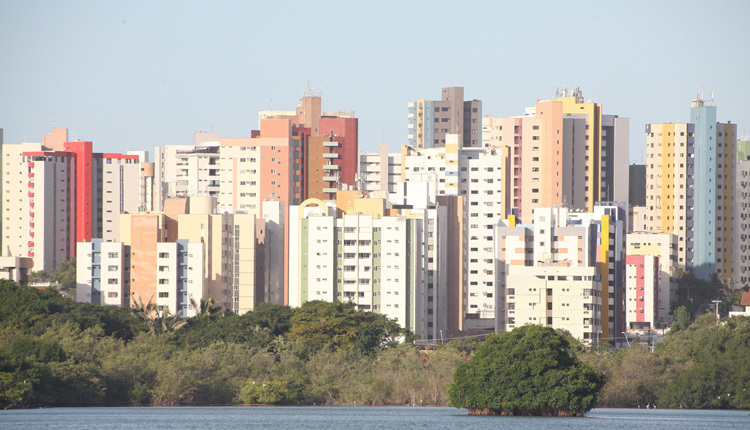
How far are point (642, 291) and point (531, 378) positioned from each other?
73.8m

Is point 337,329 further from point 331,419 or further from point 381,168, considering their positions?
point 381,168

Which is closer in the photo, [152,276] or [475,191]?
[152,276]

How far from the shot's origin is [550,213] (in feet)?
358

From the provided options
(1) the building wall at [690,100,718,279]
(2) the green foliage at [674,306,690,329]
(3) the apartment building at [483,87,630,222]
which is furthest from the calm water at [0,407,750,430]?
(1) the building wall at [690,100,718,279]

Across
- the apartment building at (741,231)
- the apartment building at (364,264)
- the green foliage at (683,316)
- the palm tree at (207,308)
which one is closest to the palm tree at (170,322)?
the palm tree at (207,308)

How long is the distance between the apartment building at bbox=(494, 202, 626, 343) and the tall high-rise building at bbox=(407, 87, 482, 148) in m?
62.5

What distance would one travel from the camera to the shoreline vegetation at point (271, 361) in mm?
72812

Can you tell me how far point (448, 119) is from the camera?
17762 cm

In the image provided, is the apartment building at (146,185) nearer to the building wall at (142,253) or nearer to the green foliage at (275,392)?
the building wall at (142,253)

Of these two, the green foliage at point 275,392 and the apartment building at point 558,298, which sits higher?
the apartment building at point 558,298

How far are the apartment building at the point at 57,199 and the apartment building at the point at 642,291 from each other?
65360 mm

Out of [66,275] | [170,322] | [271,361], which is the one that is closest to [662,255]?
[66,275]

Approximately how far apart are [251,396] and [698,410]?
A: 2895cm

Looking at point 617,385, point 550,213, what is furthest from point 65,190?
point 617,385
